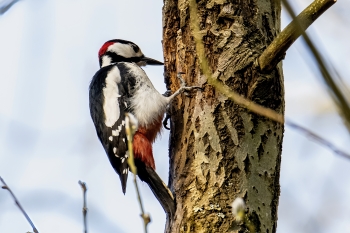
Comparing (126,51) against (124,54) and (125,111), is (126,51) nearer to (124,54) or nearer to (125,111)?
(124,54)

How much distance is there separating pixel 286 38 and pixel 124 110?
1352 mm

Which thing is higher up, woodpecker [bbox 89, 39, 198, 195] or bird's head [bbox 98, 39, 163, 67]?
bird's head [bbox 98, 39, 163, 67]

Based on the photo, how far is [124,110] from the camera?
314cm

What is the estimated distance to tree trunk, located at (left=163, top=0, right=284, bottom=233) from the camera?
2.22 meters

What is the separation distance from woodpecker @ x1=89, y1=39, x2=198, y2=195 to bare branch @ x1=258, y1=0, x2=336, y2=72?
0.63m

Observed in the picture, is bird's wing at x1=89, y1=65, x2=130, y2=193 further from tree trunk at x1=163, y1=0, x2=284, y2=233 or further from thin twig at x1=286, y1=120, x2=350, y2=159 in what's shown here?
thin twig at x1=286, y1=120, x2=350, y2=159

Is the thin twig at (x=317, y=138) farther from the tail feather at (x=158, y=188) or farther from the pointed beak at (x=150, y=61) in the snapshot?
the pointed beak at (x=150, y=61)

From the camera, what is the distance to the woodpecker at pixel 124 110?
9.48 ft

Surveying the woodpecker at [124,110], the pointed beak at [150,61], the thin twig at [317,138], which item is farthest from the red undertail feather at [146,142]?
the thin twig at [317,138]

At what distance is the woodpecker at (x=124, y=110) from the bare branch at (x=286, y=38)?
0.63m

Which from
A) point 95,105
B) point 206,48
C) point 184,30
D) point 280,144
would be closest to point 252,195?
point 280,144

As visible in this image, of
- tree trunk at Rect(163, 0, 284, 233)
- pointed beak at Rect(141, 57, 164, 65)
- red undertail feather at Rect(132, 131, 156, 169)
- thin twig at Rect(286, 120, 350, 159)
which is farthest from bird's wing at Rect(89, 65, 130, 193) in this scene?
thin twig at Rect(286, 120, 350, 159)

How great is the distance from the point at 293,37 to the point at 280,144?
56 cm

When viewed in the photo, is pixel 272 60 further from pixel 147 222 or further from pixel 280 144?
pixel 147 222
